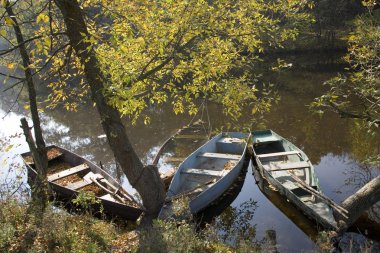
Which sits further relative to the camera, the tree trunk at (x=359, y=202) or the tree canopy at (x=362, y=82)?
the tree trunk at (x=359, y=202)

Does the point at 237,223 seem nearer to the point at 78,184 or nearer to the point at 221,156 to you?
the point at 221,156

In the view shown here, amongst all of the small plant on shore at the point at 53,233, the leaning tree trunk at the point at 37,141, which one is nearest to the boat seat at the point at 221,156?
the small plant on shore at the point at 53,233

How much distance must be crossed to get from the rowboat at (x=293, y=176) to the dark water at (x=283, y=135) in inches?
25.5

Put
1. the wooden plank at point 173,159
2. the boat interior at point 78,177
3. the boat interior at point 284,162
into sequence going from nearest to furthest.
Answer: the boat interior at point 284,162 → the boat interior at point 78,177 → the wooden plank at point 173,159

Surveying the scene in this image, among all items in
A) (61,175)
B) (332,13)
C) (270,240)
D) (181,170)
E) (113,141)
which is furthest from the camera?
(332,13)

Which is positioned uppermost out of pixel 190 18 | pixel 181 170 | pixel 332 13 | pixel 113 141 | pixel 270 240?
pixel 332 13

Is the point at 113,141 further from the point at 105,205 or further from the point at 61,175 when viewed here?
the point at 61,175

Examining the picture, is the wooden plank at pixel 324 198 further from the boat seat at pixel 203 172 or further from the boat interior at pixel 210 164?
the boat seat at pixel 203 172

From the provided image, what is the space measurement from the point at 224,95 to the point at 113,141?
3.15 m

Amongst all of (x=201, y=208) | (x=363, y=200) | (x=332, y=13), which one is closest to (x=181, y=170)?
(x=201, y=208)

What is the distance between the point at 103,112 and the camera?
26.7 feet

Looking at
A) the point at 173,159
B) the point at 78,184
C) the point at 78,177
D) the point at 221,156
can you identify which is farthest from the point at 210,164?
the point at 78,177

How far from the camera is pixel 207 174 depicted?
11367 millimetres

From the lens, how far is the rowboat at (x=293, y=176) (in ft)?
28.7
